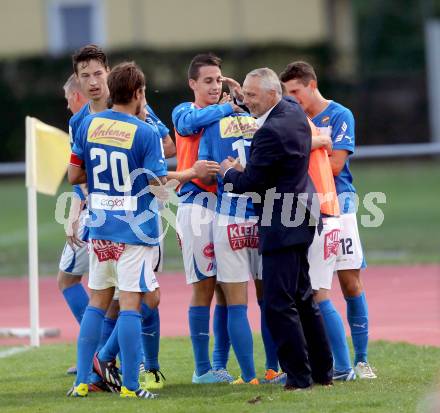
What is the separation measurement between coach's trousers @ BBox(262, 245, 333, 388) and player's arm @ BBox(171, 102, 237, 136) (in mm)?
1130

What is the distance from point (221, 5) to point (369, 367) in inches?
1018

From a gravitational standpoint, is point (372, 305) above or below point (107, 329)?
below

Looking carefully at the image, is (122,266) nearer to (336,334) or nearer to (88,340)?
(88,340)

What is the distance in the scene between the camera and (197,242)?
8.38 metres

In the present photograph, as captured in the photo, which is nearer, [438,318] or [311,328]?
[311,328]

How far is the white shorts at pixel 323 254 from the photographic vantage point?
8.27m

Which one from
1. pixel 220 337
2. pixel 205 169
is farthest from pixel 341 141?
pixel 220 337

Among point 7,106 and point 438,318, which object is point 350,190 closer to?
point 438,318

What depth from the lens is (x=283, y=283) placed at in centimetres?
770

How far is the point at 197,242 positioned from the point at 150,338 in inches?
33.6

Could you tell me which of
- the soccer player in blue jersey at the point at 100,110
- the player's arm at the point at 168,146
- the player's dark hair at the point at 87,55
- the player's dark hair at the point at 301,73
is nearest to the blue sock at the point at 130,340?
the soccer player in blue jersey at the point at 100,110

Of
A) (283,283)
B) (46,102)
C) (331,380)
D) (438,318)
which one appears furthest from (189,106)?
(46,102)

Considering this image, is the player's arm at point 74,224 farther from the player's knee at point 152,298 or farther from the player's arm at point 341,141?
the player's arm at point 341,141

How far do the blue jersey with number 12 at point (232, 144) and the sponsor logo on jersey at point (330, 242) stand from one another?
1.87 feet
